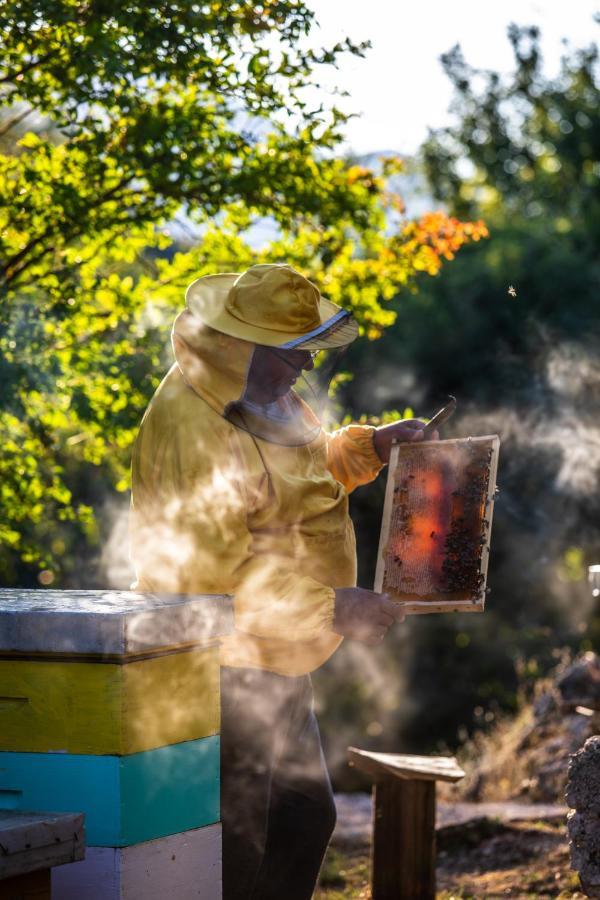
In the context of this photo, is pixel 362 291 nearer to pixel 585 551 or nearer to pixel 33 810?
pixel 33 810

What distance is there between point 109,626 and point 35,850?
463mm

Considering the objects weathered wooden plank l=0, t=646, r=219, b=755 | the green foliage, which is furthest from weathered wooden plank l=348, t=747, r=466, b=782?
the green foliage

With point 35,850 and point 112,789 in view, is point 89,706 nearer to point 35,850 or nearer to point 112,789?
point 112,789

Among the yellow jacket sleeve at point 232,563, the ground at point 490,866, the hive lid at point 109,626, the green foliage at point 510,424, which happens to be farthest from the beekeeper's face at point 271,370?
the green foliage at point 510,424

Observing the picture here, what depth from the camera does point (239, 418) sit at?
3.29 meters

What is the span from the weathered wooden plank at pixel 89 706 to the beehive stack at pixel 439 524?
33.5 inches

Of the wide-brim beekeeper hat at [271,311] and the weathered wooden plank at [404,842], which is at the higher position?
the wide-brim beekeeper hat at [271,311]

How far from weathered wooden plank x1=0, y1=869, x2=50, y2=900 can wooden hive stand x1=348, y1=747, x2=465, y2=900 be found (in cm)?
260

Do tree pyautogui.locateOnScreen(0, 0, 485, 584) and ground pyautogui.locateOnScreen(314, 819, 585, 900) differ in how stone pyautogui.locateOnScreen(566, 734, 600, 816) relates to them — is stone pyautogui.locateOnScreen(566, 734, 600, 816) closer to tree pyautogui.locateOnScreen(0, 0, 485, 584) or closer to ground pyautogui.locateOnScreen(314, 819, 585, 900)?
ground pyautogui.locateOnScreen(314, 819, 585, 900)

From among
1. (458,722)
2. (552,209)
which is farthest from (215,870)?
(552,209)

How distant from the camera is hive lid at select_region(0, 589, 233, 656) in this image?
8.43ft

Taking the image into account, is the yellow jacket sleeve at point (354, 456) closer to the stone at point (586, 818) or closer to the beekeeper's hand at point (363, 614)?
the beekeeper's hand at point (363, 614)

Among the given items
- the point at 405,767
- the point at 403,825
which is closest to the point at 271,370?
the point at 405,767

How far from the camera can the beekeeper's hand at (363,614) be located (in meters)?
3.18
